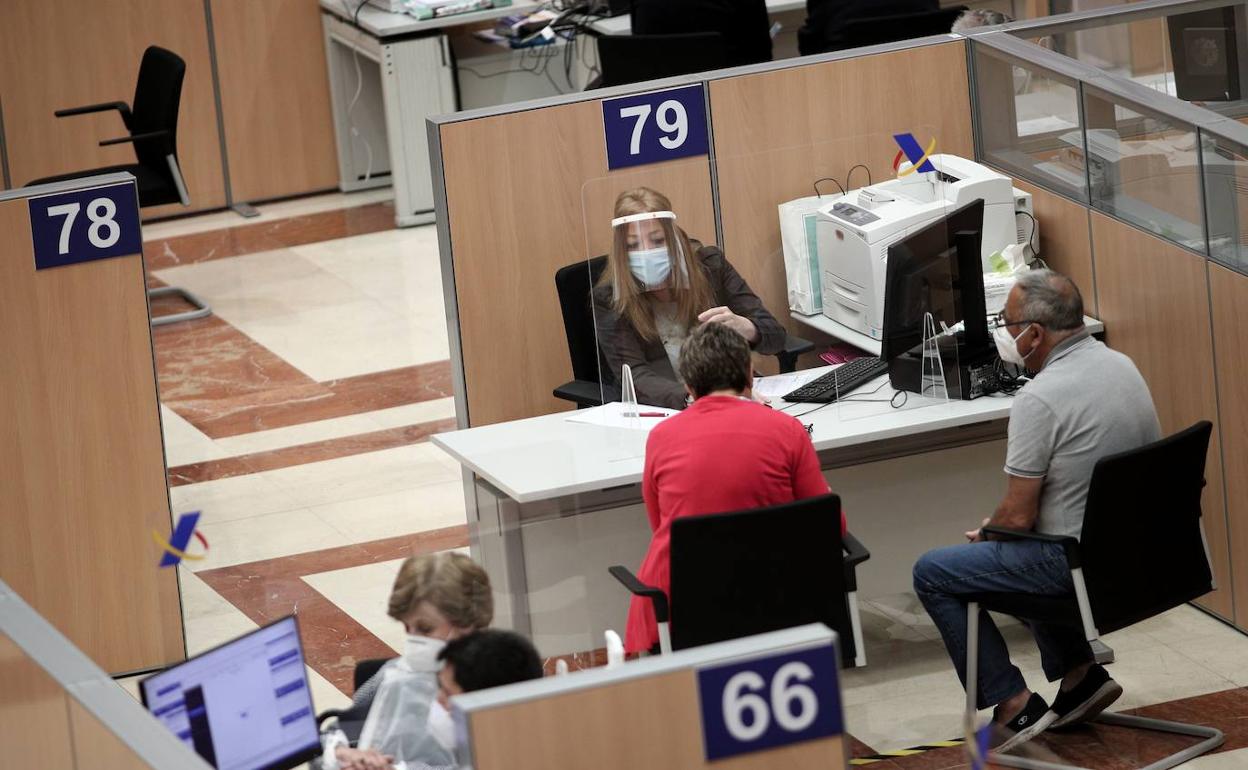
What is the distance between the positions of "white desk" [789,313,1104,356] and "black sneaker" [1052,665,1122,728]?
3.48 feet

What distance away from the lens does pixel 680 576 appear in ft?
11.9

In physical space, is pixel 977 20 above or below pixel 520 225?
above

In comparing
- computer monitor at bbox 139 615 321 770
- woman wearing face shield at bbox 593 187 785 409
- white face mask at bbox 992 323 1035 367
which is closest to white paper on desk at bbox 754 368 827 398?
woman wearing face shield at bbox 593 187 785 409

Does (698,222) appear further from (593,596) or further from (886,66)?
(593,596)

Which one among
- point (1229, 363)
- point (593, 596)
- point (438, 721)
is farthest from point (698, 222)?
point (438, 721)

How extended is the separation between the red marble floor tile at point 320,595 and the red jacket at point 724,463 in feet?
4.04

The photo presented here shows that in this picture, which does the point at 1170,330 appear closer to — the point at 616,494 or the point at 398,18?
the point at 616,494

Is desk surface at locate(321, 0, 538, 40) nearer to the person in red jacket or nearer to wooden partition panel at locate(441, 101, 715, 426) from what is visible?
wooden partition panel at locate(441, 101, 715, 426)

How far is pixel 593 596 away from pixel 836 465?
0.71 m

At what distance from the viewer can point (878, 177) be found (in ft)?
16.2

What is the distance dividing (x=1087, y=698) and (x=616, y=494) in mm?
1241

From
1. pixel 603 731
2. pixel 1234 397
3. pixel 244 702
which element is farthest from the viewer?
pixel 1234 397

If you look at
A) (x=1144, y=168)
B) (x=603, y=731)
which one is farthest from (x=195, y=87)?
(x=603, y=731)

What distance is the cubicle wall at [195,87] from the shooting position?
8.97 m
